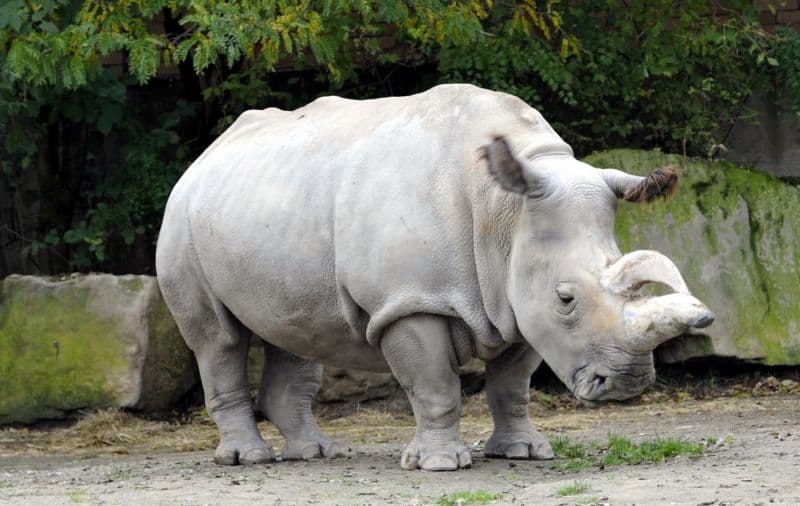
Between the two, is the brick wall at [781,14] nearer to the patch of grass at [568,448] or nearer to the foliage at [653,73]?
the foliage at [653,73]

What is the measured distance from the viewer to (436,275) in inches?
268

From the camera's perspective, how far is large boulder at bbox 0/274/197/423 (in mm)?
9844

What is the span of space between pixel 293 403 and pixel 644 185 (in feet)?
8.18

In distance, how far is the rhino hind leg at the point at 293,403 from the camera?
7988 millimetres

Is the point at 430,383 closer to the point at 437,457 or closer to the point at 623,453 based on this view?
the point at 437,457

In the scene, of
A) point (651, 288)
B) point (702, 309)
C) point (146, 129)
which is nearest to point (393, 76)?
point (146, 129)

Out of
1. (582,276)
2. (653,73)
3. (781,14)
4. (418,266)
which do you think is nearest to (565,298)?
(582,276)

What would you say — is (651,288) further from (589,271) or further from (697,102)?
(589,271)

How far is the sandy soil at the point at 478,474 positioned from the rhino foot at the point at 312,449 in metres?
A: 0.14

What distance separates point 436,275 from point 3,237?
596 centimetres

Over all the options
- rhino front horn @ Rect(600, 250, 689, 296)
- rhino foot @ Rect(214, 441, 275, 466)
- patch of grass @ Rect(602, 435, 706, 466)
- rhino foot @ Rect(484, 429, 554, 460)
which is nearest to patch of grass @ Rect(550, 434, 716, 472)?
patch of grass @ Rect(602, 435, 706, 466)

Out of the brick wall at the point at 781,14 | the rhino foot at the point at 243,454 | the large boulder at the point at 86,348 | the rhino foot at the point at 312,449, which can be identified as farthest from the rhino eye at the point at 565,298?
the brick wall at the point at 781,14

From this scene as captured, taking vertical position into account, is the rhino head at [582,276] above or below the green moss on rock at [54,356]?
above

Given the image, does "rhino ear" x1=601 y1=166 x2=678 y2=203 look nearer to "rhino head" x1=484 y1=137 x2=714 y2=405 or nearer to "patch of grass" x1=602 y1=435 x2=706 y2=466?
"rhino head" x1=484 y1=137 x2=714 y2=405
